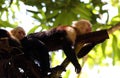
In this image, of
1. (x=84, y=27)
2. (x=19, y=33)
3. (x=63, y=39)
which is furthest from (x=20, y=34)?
(x=84, y=27)

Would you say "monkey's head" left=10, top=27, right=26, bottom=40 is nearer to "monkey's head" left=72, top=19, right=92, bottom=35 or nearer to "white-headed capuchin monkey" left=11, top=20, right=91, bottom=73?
"white-headed capuchin monkey" left=11, top=20, right=91, bottom=73

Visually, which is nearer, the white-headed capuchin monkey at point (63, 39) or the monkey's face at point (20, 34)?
the white-headed capuchin monkey at point (63, 39)

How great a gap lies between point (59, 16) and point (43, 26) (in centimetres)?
33

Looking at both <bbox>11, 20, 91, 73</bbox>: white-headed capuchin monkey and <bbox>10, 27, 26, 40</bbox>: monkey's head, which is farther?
<bbox>10, 27, 26, 40</bbox>: monkey's head

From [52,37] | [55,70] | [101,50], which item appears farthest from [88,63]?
[55,70]

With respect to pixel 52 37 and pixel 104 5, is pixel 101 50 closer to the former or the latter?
pixel 104 5

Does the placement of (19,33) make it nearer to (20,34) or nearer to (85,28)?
(20,34)

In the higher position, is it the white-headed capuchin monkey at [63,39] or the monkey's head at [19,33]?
the monkey's head at [19,33]

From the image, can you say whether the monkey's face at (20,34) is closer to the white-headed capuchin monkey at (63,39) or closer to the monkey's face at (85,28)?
the white-headed capuchin monkey at (63,39)

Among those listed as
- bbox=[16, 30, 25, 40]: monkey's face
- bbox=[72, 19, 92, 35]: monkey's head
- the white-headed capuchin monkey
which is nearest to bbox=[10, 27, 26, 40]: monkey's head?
bbox=[16, 30, 25, 40]: monkey's face

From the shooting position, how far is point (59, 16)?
14.4ft

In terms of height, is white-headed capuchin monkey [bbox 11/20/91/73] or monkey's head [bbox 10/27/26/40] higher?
monkey's head [bbox 10/27/26/40]

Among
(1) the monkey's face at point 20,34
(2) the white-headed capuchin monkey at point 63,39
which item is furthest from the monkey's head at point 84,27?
(1) the monkey's face at point 20,34

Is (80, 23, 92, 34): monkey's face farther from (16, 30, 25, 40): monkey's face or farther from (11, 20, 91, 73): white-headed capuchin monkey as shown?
(16, 30, 25, 40): monkey's face
